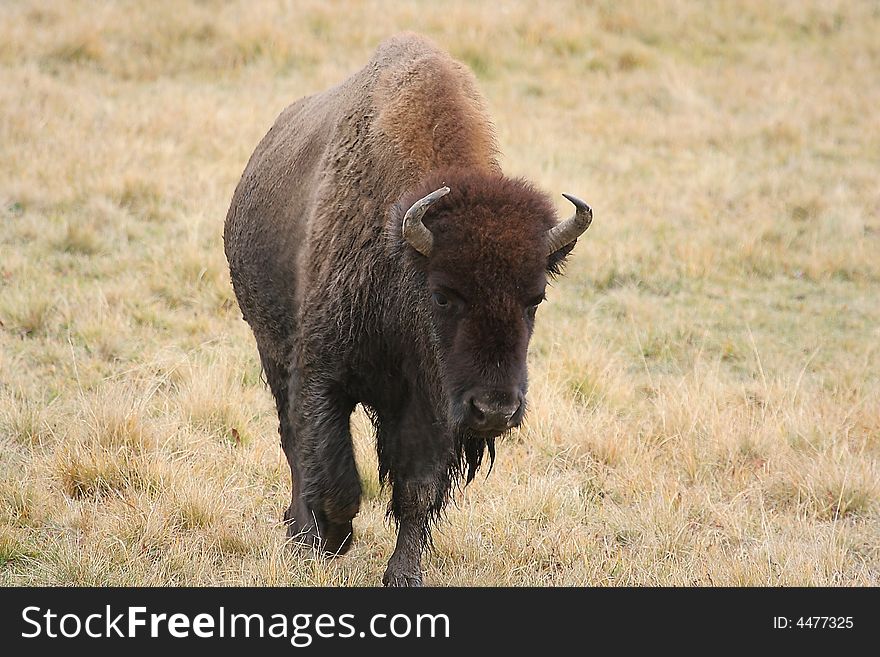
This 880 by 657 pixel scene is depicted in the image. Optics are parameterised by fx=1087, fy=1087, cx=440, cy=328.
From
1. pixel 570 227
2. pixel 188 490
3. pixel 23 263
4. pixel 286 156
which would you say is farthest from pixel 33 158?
pixel 570 227

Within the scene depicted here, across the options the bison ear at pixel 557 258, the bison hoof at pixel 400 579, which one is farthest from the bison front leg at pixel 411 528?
→ the bison ear at pixel 557 258

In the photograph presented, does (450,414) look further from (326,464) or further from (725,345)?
(725,345)

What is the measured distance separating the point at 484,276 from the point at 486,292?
0.06 meters

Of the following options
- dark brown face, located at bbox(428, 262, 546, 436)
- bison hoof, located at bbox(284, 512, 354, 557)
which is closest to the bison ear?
dark brown face, located at bbox(428, 262, 546, 436)

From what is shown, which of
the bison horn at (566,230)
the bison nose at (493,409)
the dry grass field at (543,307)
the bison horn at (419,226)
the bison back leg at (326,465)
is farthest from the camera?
the dry grass field at (543,307)

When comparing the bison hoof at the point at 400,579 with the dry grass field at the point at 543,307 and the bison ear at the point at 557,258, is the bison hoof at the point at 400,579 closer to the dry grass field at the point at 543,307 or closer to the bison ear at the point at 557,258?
the dry grass field at the point at 543,307

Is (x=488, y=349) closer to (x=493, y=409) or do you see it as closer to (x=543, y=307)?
(x=493, y=409)

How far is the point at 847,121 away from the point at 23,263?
10.7m

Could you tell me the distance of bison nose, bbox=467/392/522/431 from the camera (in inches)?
149

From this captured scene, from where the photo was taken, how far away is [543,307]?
28.6 ft

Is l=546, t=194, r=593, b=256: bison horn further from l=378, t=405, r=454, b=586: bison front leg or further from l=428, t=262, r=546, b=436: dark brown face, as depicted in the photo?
l=378, t=405, r=454, b=586: bison front leg

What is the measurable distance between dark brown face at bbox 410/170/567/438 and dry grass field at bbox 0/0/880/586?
48.1 inches

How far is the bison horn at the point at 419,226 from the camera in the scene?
3912 millimetres

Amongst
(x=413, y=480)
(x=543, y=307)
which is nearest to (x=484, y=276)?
(x=413, y=480)
